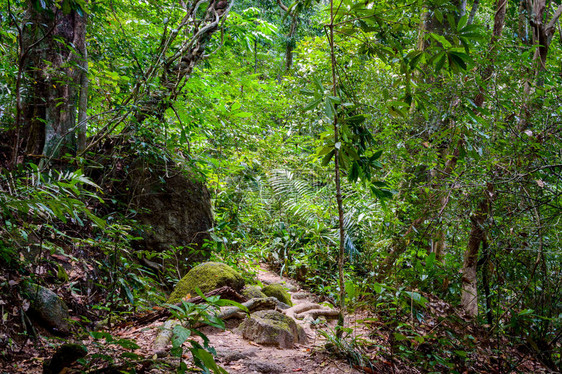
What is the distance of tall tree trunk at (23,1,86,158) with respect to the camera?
3.76 metres

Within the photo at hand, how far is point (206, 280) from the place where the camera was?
4223mm

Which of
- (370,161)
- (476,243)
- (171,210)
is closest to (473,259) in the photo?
(476,243)

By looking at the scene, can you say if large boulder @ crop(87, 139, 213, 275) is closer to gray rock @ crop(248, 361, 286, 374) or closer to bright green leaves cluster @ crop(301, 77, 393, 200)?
gray rock @ crop(248, 361, 286, 374)

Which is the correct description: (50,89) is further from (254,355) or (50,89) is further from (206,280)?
(254,355)

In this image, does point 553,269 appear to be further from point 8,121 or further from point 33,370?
point 8,121

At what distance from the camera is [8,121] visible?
4004 mm

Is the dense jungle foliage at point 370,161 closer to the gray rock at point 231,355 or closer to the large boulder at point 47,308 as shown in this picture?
the large boulder at point 47,308

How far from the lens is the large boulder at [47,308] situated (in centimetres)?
269

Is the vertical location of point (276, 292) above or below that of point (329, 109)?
below

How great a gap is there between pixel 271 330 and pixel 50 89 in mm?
3426

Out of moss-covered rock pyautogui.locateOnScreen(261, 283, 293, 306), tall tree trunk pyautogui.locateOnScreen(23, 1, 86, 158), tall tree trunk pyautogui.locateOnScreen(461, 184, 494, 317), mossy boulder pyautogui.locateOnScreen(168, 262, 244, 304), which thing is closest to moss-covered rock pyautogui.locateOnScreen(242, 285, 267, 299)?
mossy boulder pyautogui.locateOnScreen(168, 262, 244, 304)

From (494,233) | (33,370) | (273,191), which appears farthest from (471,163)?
(273,191)

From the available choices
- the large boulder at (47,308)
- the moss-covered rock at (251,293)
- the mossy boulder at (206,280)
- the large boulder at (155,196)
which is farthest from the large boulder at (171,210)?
the large boulder at (47,308)

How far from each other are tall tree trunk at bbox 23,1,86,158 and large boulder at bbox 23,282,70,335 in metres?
1.59
